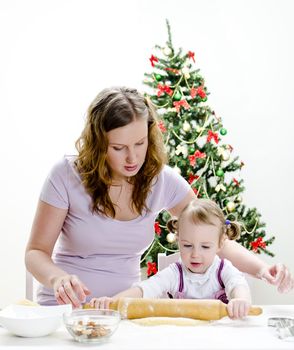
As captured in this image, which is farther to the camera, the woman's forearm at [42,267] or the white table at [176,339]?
the woman's forearm at [42,267]

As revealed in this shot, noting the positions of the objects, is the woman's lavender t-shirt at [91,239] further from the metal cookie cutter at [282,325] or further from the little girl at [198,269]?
the metal cookie cutter at [282,325]

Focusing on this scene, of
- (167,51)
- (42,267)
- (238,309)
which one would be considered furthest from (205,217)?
(167,51)

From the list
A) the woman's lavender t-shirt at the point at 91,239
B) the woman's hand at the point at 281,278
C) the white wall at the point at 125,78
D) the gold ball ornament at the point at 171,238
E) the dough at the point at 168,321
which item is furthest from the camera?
the white wall at the point at 125,78

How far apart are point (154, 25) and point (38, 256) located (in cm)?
303

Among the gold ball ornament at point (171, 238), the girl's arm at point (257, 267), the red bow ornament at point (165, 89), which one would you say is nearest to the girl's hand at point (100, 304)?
the girl's arm at point (257, 267)

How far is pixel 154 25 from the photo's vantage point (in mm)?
4852

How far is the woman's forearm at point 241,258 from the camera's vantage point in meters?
2.22

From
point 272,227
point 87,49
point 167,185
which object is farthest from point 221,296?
point 87,49

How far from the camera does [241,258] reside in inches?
90.4

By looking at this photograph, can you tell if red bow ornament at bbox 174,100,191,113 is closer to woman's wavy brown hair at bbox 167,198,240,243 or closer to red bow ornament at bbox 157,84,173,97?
red bow ornament at bbox 157,84,173,97

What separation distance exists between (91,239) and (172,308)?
1.79 feet

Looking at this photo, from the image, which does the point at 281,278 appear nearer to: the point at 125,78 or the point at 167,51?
the point at 167,51

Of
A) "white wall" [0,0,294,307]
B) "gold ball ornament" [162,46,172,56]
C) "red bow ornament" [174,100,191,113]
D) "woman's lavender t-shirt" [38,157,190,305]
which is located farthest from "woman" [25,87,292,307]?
"white wall" [0,0,294,307]

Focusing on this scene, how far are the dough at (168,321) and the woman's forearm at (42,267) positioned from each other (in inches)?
14.3
